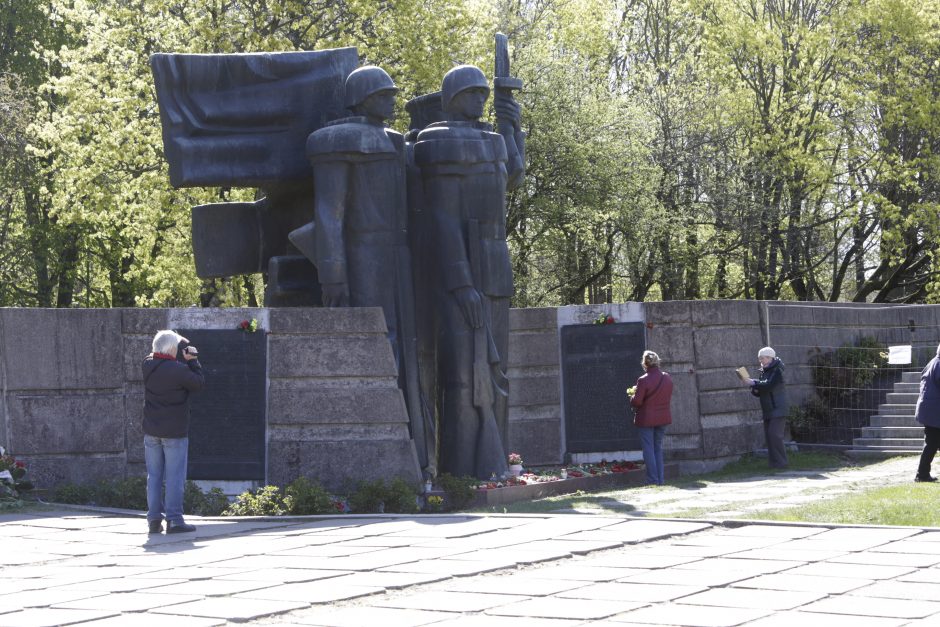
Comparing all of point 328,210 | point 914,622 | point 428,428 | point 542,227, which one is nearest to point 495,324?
point 428,428

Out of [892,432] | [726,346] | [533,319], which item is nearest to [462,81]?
[533,319]

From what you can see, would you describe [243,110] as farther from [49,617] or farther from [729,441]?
[49,617]

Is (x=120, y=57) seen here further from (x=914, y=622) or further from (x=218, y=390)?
(x=914, y=622)

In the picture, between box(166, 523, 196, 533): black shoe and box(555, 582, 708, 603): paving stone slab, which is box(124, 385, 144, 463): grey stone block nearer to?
box(166, 523, 196, 533): black shoe

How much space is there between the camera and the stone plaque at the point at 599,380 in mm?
15477

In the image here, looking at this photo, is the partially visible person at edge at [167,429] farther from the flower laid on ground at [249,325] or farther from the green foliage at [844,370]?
the green foliage at [844,370]

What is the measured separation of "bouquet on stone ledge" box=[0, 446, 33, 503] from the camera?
11.4 metres

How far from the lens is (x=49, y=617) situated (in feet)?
21.1

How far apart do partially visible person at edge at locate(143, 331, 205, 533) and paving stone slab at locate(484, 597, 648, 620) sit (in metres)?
3.95

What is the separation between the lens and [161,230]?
27.6 meters

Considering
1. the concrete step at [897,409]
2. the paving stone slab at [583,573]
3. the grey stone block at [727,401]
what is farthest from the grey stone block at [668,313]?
the paving stone slab at [583,573]

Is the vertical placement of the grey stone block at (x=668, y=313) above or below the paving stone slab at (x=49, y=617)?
A: above

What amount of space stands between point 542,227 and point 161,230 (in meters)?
8.70

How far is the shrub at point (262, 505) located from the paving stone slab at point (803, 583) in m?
5.13
